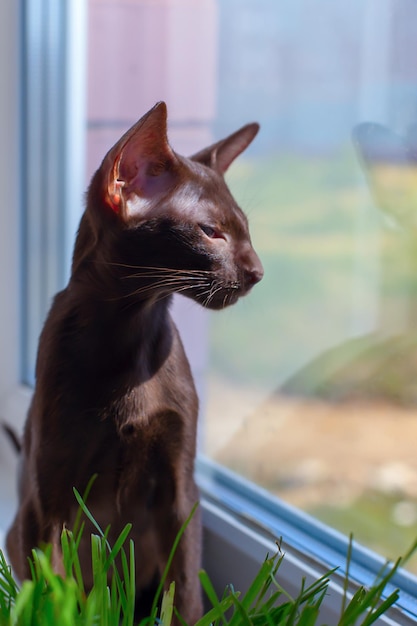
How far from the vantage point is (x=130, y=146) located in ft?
2.30

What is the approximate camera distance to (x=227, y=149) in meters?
0.84

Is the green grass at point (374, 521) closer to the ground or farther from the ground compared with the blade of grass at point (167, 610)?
closer to the ground

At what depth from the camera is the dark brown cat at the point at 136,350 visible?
73 centimetres

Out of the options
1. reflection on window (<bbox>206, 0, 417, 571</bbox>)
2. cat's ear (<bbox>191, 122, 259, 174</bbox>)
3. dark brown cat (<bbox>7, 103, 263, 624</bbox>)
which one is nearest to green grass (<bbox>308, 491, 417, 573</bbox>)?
reflection on window (<bbox>206, 0, 417, 571</bbox>)

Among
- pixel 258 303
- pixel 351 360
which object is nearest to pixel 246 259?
pixel 351 360

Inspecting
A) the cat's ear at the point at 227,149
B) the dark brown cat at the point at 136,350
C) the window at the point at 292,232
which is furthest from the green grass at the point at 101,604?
the cat's ear at the point at 227,149

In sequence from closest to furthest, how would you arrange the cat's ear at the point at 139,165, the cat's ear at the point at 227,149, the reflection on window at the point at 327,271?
the cat's ear at the point at 139,165, the cat's ear at the point at 227,149, the reflection on window at the point at 327,271

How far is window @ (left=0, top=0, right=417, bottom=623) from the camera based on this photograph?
0.96 metres

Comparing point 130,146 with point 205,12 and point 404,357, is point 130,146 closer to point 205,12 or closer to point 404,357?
point 404,357

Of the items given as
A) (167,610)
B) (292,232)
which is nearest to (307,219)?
(292,232)

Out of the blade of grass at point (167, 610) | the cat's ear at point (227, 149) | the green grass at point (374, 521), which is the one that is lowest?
the green grass at point (374, 521)

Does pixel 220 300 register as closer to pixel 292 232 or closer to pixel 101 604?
pixel 101 604

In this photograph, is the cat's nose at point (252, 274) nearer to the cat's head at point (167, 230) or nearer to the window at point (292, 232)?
the cat's head at point (167, 230)

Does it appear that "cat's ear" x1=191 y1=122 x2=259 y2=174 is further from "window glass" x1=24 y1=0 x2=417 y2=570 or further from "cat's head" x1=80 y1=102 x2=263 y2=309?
"window glass" x1=24 y1=0 x2=417 y2=570
